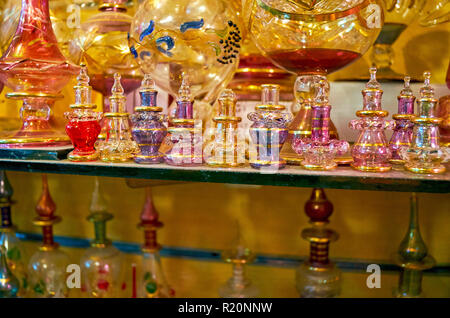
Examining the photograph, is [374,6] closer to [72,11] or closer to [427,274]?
[427,274]

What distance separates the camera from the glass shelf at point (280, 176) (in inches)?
17.0

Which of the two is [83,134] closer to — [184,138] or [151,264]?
[184,138]

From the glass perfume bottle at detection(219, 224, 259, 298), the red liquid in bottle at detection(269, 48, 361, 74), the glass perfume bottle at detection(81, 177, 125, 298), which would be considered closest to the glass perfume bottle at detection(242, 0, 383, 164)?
the red liquid in bottle at detection(269, 48, 361, 74)

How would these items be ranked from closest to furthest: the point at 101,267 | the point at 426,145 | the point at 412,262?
the point at 426,145, the point at 412,262, the point at 101,267

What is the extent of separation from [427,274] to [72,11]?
91 centimetres

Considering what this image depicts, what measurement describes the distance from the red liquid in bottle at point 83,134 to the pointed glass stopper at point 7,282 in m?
0.42

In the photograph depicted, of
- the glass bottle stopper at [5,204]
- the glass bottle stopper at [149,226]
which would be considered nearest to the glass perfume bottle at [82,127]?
the glass bottle stopper at [149,226]

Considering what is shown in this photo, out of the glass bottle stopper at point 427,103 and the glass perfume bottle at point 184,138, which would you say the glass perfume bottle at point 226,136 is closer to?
the glass perfume bottle at point 184,138

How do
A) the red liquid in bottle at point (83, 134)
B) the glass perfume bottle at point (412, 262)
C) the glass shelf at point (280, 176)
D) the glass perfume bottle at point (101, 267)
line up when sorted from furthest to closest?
the glass perfume bottle at point (101, 267) < the glass perfume bottle at point (412, 262) < the red liquid in bottle at point (83, 134) < the glass shelf at point (280, 176)

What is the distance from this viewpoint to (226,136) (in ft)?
1.72

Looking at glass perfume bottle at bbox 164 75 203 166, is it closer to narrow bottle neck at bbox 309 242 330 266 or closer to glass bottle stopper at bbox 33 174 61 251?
narrow bottle neck at bbox 309 242 330 266

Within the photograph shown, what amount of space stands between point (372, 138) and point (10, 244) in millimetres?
749

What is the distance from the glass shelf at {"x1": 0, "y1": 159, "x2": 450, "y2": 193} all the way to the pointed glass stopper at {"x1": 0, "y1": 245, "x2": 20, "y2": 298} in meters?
0.39

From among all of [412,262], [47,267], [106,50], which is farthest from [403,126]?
[47,267]
